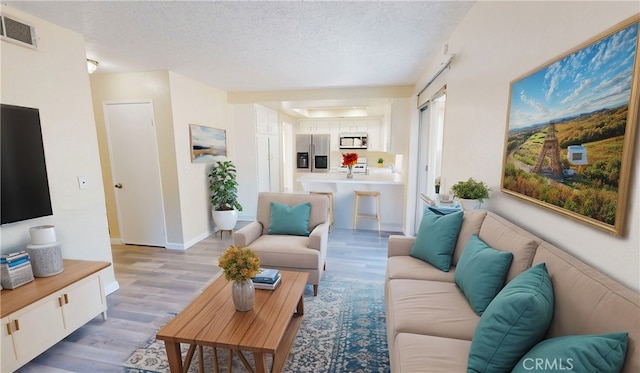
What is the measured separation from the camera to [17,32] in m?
1.95

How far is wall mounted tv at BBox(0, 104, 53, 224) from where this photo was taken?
5.99 ft

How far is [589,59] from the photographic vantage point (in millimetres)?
1048

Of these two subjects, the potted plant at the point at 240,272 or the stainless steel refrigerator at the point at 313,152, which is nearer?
the potted plant at the point at 240,272

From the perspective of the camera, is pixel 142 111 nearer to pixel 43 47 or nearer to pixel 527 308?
pixel 43 47

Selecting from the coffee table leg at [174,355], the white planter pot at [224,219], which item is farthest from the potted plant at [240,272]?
the white planter pot at [224,219]

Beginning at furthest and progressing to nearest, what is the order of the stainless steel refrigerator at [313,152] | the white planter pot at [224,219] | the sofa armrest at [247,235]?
1. the stainless steel refrigerator at [313,152]
2. the white planter pot at [224,219]
3. the sofa armrest at [247,235]

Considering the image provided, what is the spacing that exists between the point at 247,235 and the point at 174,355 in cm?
131

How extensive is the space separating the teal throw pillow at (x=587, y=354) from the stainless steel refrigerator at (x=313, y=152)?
6.83 m

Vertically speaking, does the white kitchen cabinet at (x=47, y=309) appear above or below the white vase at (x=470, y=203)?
below

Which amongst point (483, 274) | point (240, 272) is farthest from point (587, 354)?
point (240, 272)

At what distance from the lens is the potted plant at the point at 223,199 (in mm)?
4234

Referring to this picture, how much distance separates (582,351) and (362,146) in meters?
6.68

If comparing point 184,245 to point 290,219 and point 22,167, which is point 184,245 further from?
point 22,167

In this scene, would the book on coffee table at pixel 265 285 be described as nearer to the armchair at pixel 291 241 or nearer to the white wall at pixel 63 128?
the armchair at pixel 291 241
